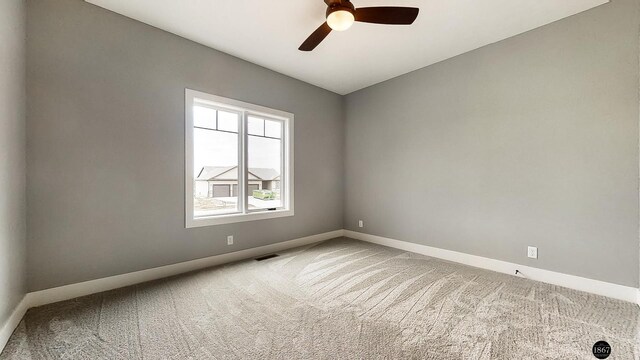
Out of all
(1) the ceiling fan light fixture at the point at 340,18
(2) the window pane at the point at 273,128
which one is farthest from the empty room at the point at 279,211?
(2) the window pane at the point at 273,128

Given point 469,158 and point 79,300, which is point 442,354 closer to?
point 469,158

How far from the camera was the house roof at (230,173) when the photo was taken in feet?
10.7

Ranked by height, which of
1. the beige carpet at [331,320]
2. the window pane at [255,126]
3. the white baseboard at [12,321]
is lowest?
the beige carpet at [331,320]

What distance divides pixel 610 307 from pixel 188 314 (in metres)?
3.59

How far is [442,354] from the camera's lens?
5.30 ft

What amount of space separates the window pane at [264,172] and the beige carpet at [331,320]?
48.7 inches

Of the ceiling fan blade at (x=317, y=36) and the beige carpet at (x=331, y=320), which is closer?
the beige carpet at (x=331, y=320)

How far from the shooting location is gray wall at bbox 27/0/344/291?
7.30 ft

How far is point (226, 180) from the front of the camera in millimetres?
3496

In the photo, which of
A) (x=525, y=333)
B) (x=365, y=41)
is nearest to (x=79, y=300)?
(x=525, y=333)

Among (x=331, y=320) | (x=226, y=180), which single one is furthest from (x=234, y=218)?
(x=331, y=320)

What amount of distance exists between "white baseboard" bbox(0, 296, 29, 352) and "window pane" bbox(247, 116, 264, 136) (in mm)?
2770

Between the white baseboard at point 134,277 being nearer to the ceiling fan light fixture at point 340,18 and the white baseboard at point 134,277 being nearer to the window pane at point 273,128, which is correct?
the window pane at point 273,128

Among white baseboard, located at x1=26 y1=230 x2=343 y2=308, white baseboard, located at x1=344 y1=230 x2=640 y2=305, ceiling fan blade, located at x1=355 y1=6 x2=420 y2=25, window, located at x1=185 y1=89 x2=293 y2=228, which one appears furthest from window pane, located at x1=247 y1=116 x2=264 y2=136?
white baseboard, located at x1=344 y1=230 x2=640 y2=305
